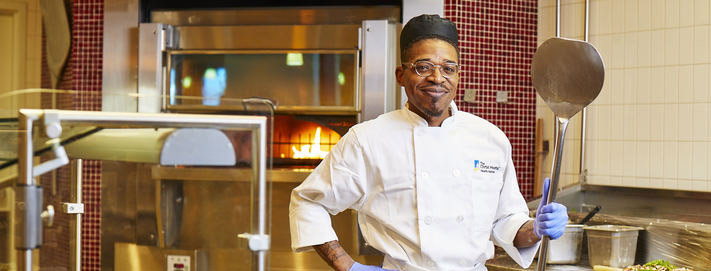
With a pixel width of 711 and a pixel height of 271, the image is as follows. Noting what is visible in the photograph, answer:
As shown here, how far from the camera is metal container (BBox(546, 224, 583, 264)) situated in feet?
11.5

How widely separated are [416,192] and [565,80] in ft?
1.70

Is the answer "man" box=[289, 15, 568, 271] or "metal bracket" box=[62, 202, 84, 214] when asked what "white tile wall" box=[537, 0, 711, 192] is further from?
"metal bracket" box=[62, 202, 84, 214]

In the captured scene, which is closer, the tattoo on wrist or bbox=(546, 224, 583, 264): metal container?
the tattoo on wrist

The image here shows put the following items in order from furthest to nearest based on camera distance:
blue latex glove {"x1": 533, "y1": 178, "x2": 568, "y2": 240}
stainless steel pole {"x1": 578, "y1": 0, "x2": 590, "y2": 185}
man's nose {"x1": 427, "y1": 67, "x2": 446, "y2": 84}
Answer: stainless steel pole {"x1": 578, "y1": 0, "x2": 590, "y2": 185} < man's nose {"x1": 427, "y1": 67, "x2": 446, "y2": 84} < blue latex glove {"x1": 533, "y1": 178, "x2": 568, "y2": 240}

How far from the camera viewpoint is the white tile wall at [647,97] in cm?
363

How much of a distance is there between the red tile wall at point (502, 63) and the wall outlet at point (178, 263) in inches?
→ 98.6

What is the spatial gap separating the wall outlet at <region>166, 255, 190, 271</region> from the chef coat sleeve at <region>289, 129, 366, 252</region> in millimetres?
460

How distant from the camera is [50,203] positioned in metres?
1.76

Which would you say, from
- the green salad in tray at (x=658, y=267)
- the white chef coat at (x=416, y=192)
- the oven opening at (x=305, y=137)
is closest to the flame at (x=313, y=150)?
the oven opening at (x=305, y=137)

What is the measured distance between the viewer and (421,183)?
2.28 meters

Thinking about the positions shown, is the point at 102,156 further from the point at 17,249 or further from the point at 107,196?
the point at 17,249

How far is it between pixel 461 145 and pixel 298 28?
6.71 feet

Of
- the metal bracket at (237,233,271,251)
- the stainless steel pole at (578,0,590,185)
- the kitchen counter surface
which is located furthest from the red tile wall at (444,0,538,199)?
the metal bracket at (237,233,271,251)

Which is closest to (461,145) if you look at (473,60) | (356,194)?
(356,194)
